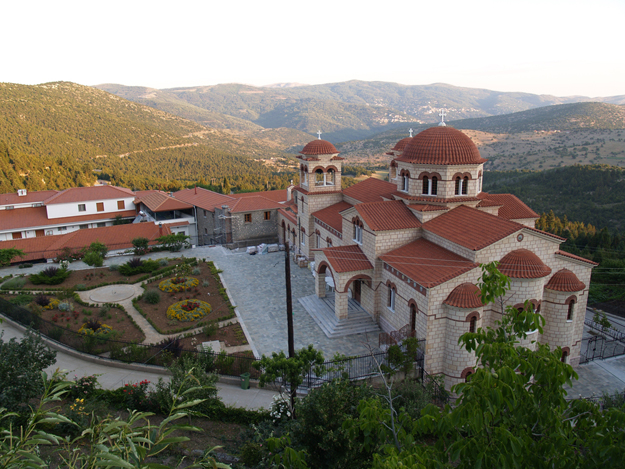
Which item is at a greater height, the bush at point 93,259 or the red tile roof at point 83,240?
the bush at point 93,259

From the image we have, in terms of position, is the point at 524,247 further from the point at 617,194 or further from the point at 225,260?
the point at 617,194

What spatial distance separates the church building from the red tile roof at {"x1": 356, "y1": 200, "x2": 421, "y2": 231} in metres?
0.06

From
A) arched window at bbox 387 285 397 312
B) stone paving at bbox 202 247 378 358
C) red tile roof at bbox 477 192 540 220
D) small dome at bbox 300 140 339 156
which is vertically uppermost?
small dome at bbox 300 140 339 156

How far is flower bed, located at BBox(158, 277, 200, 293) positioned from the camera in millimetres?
26609

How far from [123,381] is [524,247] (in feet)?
60.5

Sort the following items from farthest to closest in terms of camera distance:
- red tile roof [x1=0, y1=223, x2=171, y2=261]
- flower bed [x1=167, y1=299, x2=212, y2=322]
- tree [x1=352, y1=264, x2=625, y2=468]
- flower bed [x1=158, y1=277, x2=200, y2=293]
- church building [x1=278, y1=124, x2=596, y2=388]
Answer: red tile roof [x1=0, y1=223, x2=171, y2=261], flower bed [x1=158, y1=277, x2=200, y2=293], flower bed [x1=167, y1=299, x2=212, y2=322], church building [x1=278, y1=124, x2=596, y2=388], tree [x1=352, y1=264, x2=625, y2=468]

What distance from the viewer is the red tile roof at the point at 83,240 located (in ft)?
119

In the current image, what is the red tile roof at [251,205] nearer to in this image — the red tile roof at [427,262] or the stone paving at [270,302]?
the stone paving at [270,302]

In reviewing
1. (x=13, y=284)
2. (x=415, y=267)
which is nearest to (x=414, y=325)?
(x=415, y=267)

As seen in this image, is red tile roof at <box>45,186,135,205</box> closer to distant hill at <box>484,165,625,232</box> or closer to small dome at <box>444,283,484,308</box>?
small dome at <box>444,283,484,308</box>

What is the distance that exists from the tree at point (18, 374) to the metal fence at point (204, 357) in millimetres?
4430

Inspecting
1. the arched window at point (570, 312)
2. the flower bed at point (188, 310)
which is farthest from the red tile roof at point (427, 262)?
the flower bed at point (188, 310)

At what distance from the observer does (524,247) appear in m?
18.5

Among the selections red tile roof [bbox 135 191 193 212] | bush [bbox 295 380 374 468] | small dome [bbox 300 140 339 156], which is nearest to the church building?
small dome [bbox 300 140 339 156]
